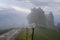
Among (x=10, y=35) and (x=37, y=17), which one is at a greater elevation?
(x=37, y=17)

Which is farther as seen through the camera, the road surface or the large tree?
the large tree

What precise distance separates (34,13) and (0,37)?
48 centimetres

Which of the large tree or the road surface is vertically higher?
the large tree

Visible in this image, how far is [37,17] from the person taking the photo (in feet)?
4.34

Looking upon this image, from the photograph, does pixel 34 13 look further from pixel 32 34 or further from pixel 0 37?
pixel 0 37

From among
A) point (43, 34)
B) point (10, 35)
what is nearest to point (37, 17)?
point (43, 34)

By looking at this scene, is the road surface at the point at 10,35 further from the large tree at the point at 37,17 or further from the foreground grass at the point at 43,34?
the large tree at the point at 37,17

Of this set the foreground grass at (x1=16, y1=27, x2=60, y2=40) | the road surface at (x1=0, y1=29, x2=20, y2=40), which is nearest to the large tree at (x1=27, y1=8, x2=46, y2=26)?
the foreground grass at (x1=16, y1=27, x2=60, y2=40)

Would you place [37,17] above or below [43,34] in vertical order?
above

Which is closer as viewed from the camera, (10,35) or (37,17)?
(10,35)

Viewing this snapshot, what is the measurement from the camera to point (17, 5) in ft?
4.32

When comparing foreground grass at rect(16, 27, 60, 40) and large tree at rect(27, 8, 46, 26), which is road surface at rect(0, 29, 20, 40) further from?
large tree at rect(27, 8, 46, 26)

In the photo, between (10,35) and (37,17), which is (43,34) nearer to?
(37,17)

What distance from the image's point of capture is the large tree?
4.31 feet
